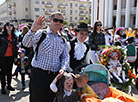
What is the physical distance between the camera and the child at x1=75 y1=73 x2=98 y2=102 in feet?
10.6

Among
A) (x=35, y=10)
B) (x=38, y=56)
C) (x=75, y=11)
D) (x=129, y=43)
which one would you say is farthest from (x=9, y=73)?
(x=75, y=11)

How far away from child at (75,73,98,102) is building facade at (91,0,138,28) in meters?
41.1

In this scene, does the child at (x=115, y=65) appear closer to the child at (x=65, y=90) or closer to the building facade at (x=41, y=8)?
the child at (x=65, y=90)

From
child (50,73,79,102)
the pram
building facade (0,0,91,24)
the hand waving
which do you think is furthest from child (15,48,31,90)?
building facade (0,0,91,24)

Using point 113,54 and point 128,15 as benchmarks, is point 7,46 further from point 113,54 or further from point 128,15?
point 128,15

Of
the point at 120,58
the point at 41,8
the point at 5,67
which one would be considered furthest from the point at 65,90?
the point at 41,8

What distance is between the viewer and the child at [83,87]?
3.25 m

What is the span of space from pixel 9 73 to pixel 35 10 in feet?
209

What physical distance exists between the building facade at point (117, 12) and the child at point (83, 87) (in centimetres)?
4107

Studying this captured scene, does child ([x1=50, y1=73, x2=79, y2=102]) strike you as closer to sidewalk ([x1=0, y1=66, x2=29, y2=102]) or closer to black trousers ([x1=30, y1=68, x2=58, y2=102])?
black trousers ([x1=30, y1=68, x2=58, y2=102])

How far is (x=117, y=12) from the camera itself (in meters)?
44.8

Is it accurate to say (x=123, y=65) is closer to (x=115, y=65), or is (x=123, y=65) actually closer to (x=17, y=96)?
(x=115, y=65)

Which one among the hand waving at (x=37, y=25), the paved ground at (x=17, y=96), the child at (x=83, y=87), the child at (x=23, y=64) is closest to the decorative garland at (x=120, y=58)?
the paved ground at (x=17, y=96)

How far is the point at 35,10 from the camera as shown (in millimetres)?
66312
